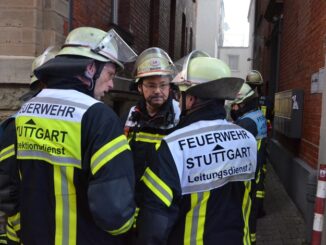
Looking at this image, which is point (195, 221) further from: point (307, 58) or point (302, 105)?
point (307, 58)

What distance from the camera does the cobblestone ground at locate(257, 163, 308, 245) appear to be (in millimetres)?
5227

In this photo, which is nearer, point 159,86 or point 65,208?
point 65,208

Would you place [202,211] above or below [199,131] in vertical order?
below

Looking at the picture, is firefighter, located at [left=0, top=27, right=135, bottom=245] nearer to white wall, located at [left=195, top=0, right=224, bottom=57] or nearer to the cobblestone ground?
the cobblestone ground

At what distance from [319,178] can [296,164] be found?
10.6 feet

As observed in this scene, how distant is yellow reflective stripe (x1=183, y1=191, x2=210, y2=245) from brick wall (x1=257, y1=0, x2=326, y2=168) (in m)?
3.63

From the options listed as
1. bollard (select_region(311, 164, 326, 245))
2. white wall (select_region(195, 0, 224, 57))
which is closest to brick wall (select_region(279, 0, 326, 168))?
bollard (select_region(311, 164, 326, 245))

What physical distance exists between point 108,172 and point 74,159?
0.61 ft

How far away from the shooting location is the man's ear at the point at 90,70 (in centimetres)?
220

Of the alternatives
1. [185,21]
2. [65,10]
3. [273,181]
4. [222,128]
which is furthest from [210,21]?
[222,128]

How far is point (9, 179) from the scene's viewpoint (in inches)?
96.7

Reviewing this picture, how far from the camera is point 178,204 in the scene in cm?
226

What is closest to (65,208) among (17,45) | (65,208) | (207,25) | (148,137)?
(65,208)

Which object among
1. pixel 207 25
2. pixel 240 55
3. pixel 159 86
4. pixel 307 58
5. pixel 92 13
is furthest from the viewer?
pixel 240 55
